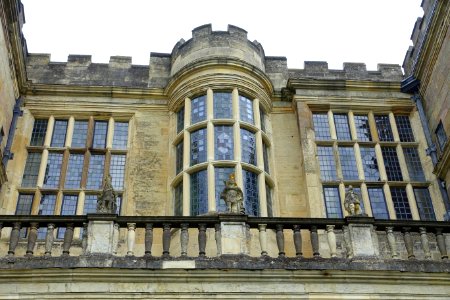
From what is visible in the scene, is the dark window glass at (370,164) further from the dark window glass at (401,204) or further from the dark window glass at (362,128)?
the dark window glass at (401,204)

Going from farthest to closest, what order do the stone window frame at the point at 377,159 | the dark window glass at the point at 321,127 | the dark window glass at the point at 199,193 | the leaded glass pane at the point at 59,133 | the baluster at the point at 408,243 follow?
1. the dark window glass at the point at 321,127
2. the leaded glass pane at the point at 59,133
3. the stone window frame at the point at 377,159
4. the dark window glass at the point at 199,193
5. the baluster at the point at 408,243

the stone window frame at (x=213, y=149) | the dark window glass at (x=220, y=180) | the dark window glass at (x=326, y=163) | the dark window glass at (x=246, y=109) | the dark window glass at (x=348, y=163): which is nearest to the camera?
the dark window glass at (x=220, y=180)

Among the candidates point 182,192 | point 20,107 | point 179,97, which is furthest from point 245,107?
point 20,107

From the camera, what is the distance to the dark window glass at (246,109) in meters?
14.6

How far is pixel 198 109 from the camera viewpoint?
579 inches

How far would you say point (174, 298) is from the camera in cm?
980

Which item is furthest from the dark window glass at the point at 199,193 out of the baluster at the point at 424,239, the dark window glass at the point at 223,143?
the baluster at the point at 424,239

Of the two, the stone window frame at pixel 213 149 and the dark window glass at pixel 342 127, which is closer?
the stone window frame at pixel 213 149

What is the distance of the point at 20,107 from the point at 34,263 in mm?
6305

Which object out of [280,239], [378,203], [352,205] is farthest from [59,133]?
[378,203]

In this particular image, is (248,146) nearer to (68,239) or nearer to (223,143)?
(223,143)

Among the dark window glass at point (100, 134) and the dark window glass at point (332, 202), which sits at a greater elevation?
the dark window glass at point (100, 134)

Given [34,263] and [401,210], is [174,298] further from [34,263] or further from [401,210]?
[401,210]

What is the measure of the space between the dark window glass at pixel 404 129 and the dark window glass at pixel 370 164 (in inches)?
37.1
